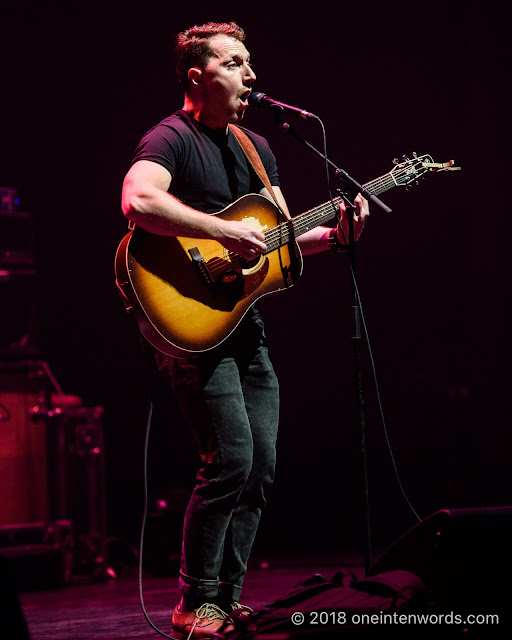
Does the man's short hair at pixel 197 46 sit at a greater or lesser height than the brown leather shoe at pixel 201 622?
greater

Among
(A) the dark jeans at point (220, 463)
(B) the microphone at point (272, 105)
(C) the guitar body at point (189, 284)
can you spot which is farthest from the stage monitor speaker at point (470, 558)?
(B) the microphone at point (272, 105)

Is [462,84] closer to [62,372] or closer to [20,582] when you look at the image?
[62,372]

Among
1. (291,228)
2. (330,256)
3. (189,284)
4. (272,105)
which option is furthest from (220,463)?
(330,256)

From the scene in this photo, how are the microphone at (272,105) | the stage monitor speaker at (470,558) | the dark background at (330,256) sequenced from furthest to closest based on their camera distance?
the dark background at (330,256)
the microphone at (272,105)
the stage monitor speaker at (470,558)

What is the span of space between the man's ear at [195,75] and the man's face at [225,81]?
1 centimetres

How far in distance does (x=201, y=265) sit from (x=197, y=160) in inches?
16.2

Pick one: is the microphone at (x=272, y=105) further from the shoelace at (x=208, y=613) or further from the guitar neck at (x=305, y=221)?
the shoelace at (x=208, y=613)

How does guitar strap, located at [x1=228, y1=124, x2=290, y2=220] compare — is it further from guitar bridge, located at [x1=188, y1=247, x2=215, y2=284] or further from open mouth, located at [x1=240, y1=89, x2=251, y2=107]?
guitar bridge, located at [x1=188, y1=247, x2=215, y2=284]

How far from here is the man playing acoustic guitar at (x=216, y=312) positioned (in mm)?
3051

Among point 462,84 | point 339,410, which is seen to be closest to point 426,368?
point 339,410

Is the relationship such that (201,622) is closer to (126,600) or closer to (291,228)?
(291,228)

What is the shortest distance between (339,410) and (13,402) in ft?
8.55

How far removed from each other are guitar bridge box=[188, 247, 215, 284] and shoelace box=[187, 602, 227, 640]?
3.78 ft

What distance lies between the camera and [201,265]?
3168 millimetres
